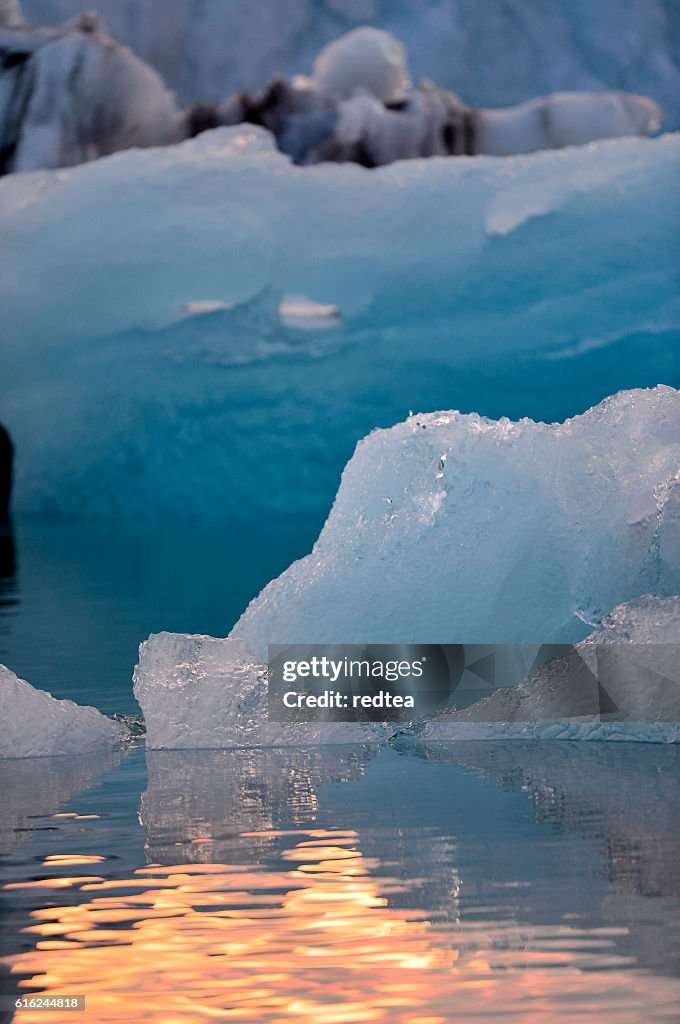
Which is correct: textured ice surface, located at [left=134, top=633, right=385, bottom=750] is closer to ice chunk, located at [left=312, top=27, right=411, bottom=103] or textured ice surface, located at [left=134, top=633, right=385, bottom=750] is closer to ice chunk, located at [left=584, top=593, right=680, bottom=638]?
ice chunk, located at [left=584, top=593, right=680, bottom=638]

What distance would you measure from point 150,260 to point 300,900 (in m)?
8.46

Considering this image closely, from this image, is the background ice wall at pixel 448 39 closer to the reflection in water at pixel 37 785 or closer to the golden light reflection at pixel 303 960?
the reflection in water at pixel 37 785

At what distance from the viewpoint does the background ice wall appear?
34.8 ft

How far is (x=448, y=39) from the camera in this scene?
35.6ft

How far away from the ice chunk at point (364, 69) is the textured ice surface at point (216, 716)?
319 inches

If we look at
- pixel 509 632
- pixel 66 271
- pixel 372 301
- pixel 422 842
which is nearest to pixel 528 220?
pixel 372 301

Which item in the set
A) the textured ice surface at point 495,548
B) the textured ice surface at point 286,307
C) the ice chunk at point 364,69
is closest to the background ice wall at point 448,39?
the ice chunk at point 364,69

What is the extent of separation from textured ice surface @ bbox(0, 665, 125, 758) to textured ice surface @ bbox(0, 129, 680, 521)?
269 inches

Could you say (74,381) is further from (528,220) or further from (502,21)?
(502,21)

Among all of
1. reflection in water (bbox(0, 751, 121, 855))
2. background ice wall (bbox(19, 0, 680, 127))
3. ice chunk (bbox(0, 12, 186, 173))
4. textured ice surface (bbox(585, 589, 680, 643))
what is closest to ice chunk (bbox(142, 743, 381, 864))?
reflection in water (bbox(0, 751, 121, 855))

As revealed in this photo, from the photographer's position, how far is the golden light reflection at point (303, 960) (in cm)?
128

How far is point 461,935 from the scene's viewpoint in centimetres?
146

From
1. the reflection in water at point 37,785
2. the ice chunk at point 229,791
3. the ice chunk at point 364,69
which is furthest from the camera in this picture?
the ice chunk at point 364,69

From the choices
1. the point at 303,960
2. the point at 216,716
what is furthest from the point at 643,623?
the point at 303,960
